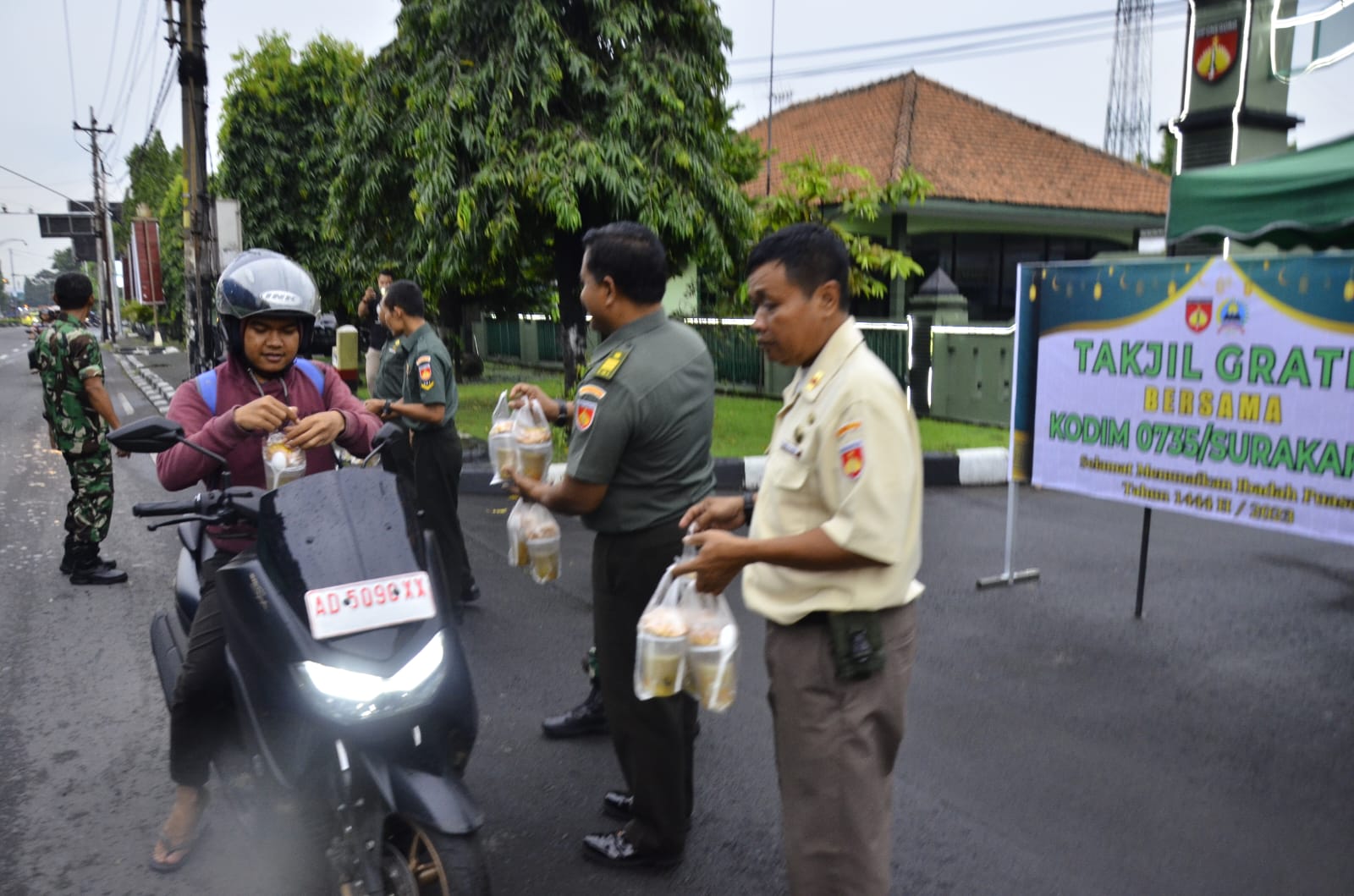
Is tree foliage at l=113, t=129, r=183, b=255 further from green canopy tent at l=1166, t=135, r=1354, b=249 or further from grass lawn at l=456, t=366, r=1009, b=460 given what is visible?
green canopy tent at l=1166, t=135, r=1354, b=249

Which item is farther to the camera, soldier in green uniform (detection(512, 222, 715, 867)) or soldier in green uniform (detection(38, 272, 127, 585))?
soldier in green uniform (detection(38, 272, 127, 585))

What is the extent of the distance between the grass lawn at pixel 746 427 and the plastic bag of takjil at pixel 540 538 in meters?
5.82

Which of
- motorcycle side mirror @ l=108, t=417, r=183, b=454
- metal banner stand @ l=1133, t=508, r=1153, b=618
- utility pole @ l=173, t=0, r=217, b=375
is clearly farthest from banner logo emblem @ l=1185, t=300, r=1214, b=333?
utility pole @ l=173, t=0, r=217, b=375

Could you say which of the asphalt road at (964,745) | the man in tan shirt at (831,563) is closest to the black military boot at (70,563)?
the asphalt road at (964,745)

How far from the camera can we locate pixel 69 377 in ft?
19.7

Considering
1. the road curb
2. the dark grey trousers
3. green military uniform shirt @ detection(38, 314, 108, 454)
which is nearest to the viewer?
the dark grey trousers

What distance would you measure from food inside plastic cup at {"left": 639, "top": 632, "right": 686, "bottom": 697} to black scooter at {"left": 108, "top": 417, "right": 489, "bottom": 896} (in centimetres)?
43

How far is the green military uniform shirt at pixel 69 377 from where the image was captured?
596 centimetres

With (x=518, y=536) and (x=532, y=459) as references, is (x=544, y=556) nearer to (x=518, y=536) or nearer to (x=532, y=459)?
(x=518, y=536)

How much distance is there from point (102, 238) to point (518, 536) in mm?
52495

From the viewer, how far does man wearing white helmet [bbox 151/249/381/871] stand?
272 cm

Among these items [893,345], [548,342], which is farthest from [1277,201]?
[548,342]

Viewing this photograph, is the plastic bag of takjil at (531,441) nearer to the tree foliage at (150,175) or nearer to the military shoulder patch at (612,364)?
the military shoulder patch at (612,364)

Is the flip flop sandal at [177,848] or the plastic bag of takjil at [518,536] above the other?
the plastic bag of takjil at [518,536]
